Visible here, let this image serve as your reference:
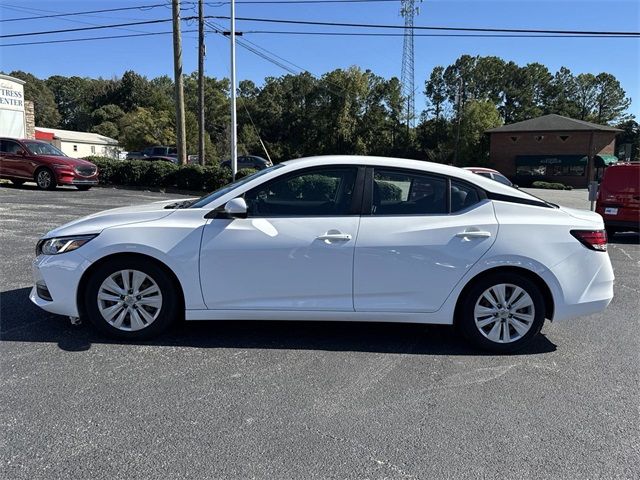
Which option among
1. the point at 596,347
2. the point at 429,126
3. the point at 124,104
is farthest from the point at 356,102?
the point at 596,347

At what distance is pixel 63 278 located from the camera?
420cm

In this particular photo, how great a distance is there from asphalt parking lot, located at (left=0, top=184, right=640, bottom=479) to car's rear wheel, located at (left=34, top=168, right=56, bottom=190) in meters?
14.0

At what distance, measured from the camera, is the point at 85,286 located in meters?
4.25

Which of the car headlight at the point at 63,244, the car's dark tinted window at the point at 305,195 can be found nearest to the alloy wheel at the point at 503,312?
the car's dark tinted window at the point at 305,195

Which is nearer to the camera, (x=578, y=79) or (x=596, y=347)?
(x=596, y=347)

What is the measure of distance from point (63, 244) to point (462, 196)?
334 cm

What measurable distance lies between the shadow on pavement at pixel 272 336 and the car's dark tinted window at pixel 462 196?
3.96ft

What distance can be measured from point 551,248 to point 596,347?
1.12m

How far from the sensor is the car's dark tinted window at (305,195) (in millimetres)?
4301

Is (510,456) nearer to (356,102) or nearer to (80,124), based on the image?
(356,102)

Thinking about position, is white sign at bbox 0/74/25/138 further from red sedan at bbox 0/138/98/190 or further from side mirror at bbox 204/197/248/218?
side mirror at bbox 204/197/248/218

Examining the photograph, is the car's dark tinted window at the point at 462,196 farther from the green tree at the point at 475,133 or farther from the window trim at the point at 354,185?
the green tree at the point at 475,133

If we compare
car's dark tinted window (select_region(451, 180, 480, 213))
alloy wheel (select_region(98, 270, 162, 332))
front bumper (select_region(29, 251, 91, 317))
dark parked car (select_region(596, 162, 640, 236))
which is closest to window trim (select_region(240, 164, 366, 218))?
car's dark tinted window (select_region(451, 180, 480, 213))

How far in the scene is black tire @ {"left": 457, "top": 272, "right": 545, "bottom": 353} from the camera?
13.9 ft
